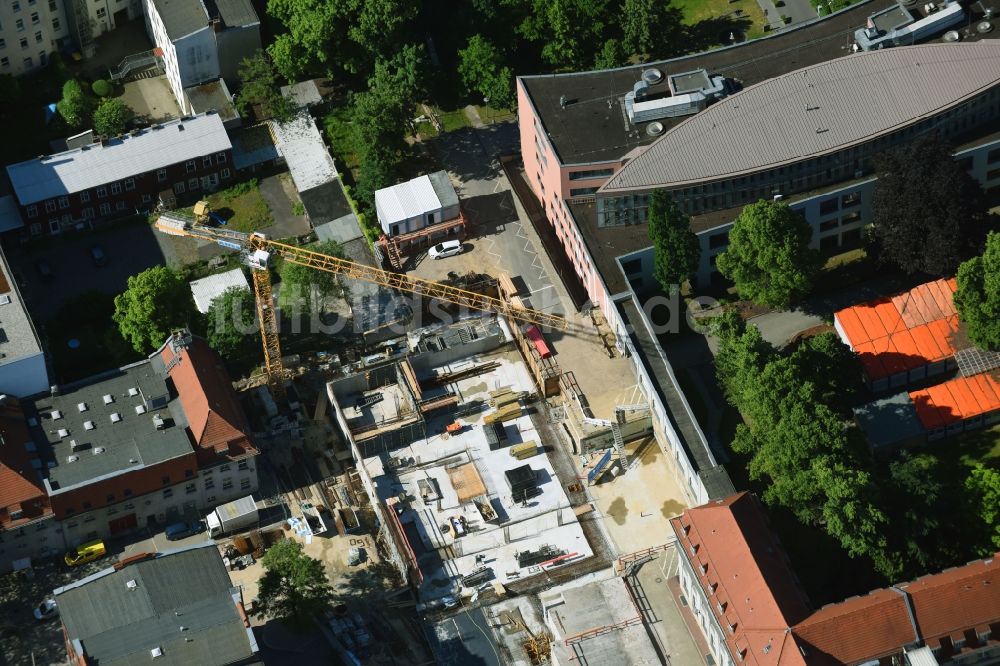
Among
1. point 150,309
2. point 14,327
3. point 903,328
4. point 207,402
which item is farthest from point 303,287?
point 903,328

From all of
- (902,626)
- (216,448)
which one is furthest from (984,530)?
(216,448)

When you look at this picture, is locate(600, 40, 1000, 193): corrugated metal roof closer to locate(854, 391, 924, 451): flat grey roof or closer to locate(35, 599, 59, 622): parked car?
locate(854, 391, 924, 451): flat grey roof

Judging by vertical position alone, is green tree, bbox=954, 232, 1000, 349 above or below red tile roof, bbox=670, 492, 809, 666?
above

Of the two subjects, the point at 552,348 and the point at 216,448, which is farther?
the point at 552,348

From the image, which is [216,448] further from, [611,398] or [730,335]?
[730,335]

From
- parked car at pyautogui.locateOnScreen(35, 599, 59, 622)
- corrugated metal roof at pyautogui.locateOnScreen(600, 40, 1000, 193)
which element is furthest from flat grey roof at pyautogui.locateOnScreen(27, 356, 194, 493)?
corrugated metal roof at pyautogui.locateOnScreen(600, 40, 1000, 193)

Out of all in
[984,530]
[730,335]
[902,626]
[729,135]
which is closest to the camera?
[902,626]
